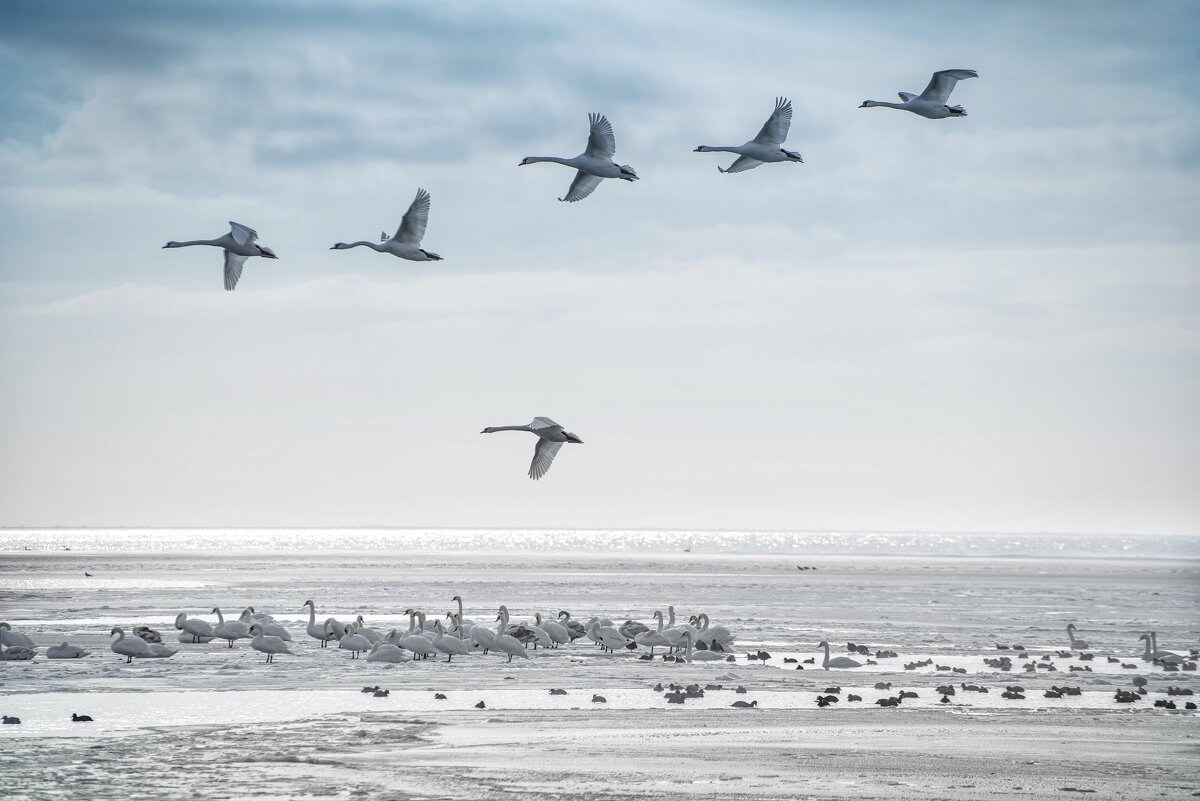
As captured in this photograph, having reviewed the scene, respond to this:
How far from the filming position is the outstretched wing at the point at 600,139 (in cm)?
2394

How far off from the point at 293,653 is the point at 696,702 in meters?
11.2

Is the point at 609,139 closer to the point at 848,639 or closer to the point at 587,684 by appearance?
the point at 587,684

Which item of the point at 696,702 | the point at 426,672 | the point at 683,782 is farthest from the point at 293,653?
the point at 683,782

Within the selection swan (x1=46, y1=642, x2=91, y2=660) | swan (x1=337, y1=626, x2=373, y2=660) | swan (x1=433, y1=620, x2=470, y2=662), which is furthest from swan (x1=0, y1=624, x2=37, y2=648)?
swan (x1=433, y1=620, x2=470, y2=662)

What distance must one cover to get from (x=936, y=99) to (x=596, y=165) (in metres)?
5.69

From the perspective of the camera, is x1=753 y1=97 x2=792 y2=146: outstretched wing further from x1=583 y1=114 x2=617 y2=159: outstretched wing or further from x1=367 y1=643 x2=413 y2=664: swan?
x1=367 y1=643 x2=413 y2=664: swan

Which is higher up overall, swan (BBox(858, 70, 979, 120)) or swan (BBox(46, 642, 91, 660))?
swan (BBox(858, 70, 979, 120))

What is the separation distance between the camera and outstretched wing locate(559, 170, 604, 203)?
78.6ft

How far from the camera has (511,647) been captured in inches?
1160

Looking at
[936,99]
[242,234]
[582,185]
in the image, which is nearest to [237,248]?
[242,234]

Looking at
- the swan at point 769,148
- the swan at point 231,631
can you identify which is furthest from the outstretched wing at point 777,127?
the swan at point 231,631

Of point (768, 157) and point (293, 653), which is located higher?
point (768, 157)

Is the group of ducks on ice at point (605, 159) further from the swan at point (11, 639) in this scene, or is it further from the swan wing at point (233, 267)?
the swan at point (11, 639)

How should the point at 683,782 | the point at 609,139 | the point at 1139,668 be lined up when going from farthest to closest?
the point at 1139,668, the point at 609,139, the point at 683,782
